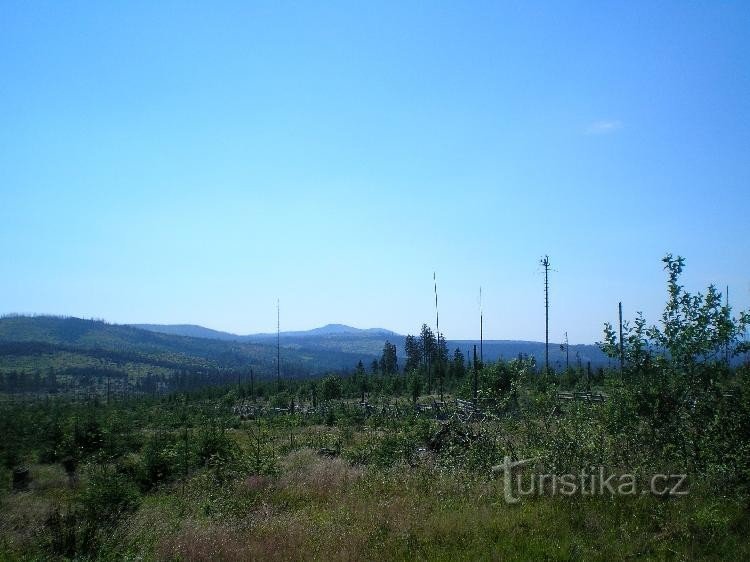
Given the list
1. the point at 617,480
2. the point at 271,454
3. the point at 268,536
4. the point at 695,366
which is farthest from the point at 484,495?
the point at 271,454

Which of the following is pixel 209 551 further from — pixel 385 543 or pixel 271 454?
pixel 271 454

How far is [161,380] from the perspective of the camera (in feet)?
486

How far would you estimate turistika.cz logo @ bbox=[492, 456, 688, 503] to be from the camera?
25.7ft

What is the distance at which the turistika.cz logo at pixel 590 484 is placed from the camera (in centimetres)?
784

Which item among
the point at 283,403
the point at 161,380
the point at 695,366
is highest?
the point at 695,366

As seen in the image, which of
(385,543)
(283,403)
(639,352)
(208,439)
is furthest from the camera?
(283,403)

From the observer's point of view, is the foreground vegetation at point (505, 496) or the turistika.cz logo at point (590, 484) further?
the turistika.cz logo at point (590, 484)

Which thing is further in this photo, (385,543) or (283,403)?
(283,403)

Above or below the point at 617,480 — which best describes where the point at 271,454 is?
below

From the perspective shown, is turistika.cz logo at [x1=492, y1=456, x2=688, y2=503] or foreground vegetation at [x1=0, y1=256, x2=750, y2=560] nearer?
foreground vegetation at [x1=0, y1=256, x2=750, y2=560]

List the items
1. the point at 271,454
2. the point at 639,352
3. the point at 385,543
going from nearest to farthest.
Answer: the point at 385,543 < the point at 639,352 < the point at 271,454

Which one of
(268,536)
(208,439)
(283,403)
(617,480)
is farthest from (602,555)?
(283,403)

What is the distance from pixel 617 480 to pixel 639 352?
88.8 inches

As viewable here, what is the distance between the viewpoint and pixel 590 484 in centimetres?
823
